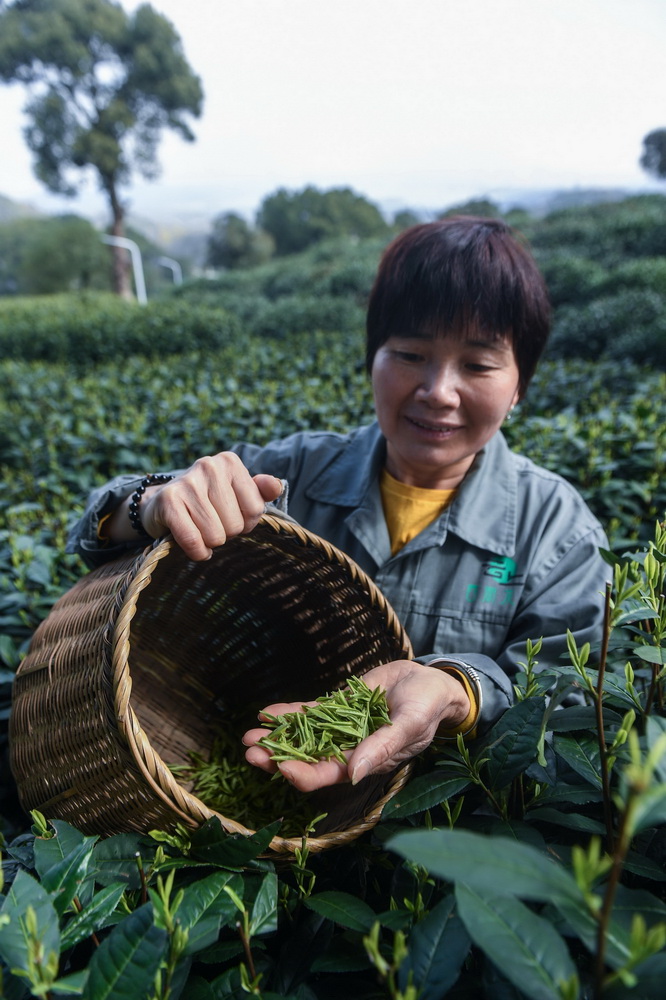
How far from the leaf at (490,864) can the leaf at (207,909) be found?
1.06ft

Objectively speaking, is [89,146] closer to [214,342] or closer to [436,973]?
[214,342]

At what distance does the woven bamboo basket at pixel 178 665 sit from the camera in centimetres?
96

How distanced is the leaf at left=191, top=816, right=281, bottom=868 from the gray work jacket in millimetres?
784

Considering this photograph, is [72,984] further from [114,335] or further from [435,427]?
[114,335]

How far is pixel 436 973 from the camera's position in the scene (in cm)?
61

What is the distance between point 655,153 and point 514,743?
970 inches

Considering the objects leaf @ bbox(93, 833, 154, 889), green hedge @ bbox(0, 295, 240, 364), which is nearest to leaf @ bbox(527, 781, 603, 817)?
leaf @ bbox(93, 833, 154, 889)

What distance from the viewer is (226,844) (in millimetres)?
805

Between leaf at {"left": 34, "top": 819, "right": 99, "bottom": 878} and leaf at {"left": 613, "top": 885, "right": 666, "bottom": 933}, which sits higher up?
leaf at {"left": 613, "top": 885, "right": 666, "bottom": 933}

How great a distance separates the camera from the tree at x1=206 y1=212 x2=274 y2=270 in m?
31.0

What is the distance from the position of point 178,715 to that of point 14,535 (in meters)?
0.80

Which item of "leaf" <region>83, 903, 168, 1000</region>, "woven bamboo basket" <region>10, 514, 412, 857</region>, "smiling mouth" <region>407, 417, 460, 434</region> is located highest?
"smiling mouth" <region>407, 417, 460, 434</region>

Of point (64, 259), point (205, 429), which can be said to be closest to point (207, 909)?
point (205, 429)

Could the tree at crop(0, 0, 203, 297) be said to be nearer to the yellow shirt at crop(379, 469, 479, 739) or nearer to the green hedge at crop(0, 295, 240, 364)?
the green hedge at crop(0, 295, 240, 364)
